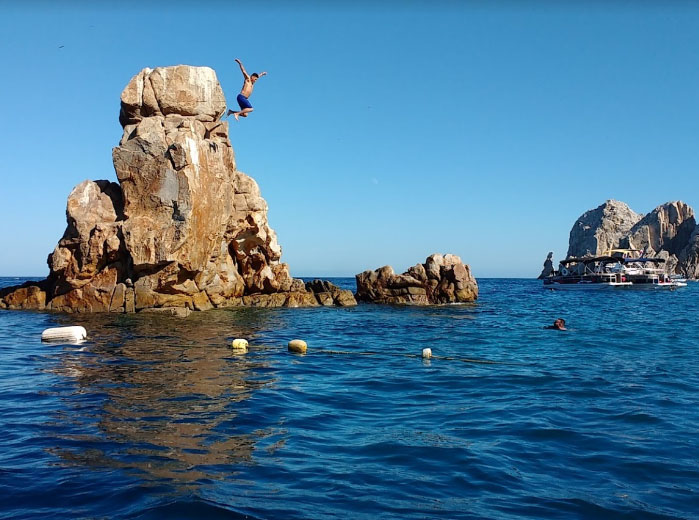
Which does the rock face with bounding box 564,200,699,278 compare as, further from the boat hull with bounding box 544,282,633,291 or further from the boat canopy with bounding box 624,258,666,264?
the boat hull with bounding box 544,282,633,291

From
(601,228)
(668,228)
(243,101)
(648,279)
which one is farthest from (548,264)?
(243,101)

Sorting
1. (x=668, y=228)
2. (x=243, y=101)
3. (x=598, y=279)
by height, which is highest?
(x=668, y=228)

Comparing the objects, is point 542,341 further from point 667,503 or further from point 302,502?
point 302,502

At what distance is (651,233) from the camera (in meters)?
151

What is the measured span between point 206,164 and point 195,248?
19.9ft

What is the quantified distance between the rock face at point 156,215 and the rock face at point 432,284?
16.1 m

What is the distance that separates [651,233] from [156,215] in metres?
156

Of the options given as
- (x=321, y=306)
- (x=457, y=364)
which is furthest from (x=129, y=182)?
(x=457, y=364)

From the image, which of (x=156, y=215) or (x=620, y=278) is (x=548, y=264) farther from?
(x=156, y=215)

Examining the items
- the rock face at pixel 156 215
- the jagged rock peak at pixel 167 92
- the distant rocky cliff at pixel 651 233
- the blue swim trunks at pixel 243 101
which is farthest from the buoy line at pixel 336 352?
the distant rocky cliff at pixel 651 233

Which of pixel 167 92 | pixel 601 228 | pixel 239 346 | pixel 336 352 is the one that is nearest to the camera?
pixel 239 346

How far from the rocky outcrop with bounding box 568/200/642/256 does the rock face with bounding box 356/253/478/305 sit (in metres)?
113

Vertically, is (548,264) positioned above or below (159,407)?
above

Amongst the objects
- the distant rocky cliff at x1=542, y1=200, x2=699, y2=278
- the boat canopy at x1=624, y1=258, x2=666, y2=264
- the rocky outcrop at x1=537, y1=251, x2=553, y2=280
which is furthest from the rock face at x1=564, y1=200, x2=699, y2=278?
the boat canopy at x1=624, y1=258, x2=666, y2=264
